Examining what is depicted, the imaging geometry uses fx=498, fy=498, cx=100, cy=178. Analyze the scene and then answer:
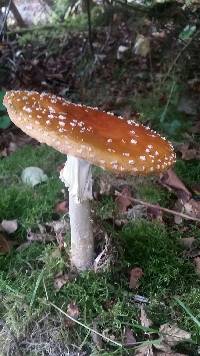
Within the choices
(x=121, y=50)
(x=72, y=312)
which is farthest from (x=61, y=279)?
(x=121, y=50)

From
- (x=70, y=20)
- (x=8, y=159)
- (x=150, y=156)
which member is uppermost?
(x=150, y=156)

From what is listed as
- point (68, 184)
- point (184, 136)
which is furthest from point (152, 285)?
point (184, 136)

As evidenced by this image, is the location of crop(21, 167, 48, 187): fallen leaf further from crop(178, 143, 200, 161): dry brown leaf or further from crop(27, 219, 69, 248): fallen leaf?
crop(178, 143, 200, 161): dry brown leaf

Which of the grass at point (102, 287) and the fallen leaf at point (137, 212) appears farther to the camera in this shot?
the fallen leaf at point (137, 212)

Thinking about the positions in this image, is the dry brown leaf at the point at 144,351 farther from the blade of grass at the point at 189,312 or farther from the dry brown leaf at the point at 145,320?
the blade of grass at the point at 189,312

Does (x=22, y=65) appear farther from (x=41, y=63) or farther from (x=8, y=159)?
(x=8, y=159)

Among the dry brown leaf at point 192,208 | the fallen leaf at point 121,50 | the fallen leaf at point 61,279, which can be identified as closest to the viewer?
the fallen leaf at point 61,279

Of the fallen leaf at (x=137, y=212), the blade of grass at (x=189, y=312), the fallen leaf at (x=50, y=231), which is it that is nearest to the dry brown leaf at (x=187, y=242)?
the fallen leaf at (x=137, y=212)
